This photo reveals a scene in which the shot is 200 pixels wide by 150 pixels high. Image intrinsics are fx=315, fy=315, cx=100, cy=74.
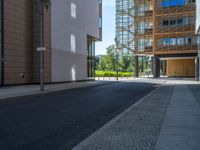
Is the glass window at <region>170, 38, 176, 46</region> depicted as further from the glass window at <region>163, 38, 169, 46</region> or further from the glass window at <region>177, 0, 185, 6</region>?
the glass window at <region>177, 0, 185, 6</region>

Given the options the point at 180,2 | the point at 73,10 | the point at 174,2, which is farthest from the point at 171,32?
the point at 73,10

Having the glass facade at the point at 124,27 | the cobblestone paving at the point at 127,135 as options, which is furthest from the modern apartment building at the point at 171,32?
the cobblestone paving at the point at 127,135

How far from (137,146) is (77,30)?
40.1 metres

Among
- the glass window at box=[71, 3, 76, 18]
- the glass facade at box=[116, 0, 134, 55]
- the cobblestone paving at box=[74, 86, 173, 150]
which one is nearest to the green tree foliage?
the glass facade at box=[116, 0, 134, 55]

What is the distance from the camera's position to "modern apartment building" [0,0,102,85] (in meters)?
30.8

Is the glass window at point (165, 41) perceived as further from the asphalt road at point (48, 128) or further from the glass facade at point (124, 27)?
the asphalt road at point (48, 128)

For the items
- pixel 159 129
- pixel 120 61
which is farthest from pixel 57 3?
pixel 120 61

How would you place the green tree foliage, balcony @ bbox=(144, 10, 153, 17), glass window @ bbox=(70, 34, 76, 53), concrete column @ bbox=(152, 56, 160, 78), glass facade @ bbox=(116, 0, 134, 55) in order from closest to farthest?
glass window @ bbox=(70, 34, 76, 53)
concrete column @ bbox=(152, 56, 160, 78)
balcony @ bbox=(144, 10, 153, 17)
glass facade @ bbox=(116, 0, 134, 55)
the green tree foliage

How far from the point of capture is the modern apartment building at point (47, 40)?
1211 inches

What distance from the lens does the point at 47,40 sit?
36.0 meters

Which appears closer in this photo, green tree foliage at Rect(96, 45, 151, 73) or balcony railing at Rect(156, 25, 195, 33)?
balcony railing at Rect(156, 25, 195, 33)

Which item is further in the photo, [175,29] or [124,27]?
[124,27]

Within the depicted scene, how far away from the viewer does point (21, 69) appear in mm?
33000

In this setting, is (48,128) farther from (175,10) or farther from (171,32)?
(175,10)
